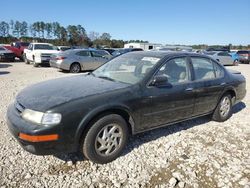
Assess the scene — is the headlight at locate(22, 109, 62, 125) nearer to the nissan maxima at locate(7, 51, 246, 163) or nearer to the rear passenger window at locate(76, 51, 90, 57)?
the nissan maxima at locate(7, 51, 246, 163)

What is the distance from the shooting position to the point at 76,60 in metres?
13.9

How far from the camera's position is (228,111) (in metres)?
5.50

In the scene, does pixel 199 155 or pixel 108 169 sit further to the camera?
pixel 199 155

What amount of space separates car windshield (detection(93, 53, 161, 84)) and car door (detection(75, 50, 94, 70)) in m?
9.68

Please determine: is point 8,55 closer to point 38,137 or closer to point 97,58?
point 97,58

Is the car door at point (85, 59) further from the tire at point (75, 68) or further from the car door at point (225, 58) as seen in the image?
the car door at point (225, 58)

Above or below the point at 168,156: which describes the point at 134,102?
above

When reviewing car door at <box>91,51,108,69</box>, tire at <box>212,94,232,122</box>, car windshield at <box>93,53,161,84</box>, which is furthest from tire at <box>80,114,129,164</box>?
car door at <box>91,51,108,69</box>

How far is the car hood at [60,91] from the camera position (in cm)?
315

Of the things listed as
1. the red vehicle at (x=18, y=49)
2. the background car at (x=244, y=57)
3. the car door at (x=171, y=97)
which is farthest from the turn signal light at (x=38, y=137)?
the background car at (x=244, y=57)

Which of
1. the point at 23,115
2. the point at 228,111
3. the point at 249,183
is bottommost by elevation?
the point at 249,183

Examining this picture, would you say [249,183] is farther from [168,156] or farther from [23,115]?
[23,115]

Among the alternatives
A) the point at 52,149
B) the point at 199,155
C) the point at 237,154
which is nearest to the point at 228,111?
the point at 237,154

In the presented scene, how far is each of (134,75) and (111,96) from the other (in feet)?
2.72
